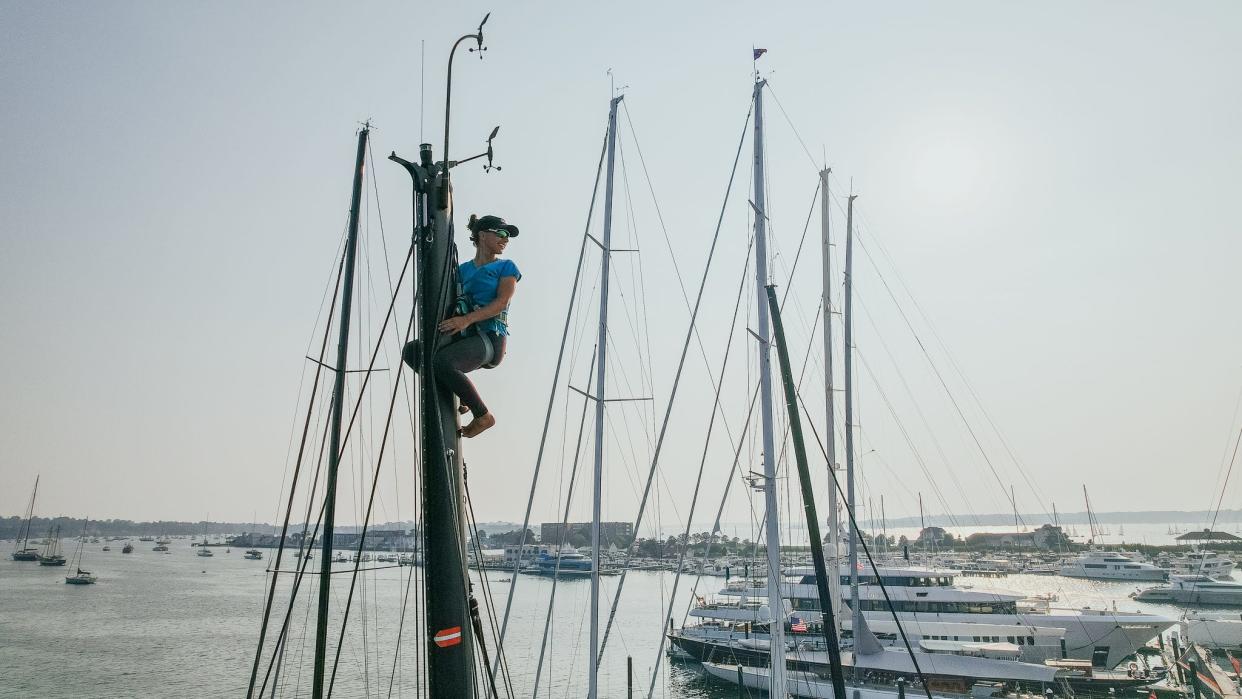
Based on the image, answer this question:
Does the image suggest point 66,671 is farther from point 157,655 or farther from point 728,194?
point 728,194

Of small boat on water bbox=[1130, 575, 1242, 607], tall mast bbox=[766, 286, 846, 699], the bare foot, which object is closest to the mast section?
tall mast bbox=[766, 286, 846, 699]

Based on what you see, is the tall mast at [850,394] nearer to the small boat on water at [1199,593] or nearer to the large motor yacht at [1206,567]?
the small boat on water at [1199,593]

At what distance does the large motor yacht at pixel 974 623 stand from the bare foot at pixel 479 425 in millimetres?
27705

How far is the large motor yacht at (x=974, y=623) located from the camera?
30.0 m

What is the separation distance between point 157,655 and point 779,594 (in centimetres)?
4076

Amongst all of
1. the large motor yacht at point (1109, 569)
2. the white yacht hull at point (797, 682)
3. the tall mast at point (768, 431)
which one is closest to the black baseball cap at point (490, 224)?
the tall mast at point (768, 431)

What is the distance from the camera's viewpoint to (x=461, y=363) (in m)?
3.59

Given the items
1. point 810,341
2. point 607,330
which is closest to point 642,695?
point 810,341

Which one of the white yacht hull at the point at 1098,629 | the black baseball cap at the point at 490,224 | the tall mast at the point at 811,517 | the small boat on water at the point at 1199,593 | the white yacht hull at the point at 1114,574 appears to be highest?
the black baseball cap at the point at 490,224

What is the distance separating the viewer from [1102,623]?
102 ft

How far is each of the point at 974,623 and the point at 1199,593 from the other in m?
40.3

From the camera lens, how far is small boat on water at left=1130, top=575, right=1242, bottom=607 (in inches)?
2126

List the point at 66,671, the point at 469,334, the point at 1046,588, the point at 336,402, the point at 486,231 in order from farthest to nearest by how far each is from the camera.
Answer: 1. the point at 1046,588
2. the point at 66,671
3. the point at 336,402
4. the point at 486,231
5. the point at 469,334

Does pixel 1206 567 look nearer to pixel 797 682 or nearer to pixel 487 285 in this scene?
pixel 797 682
